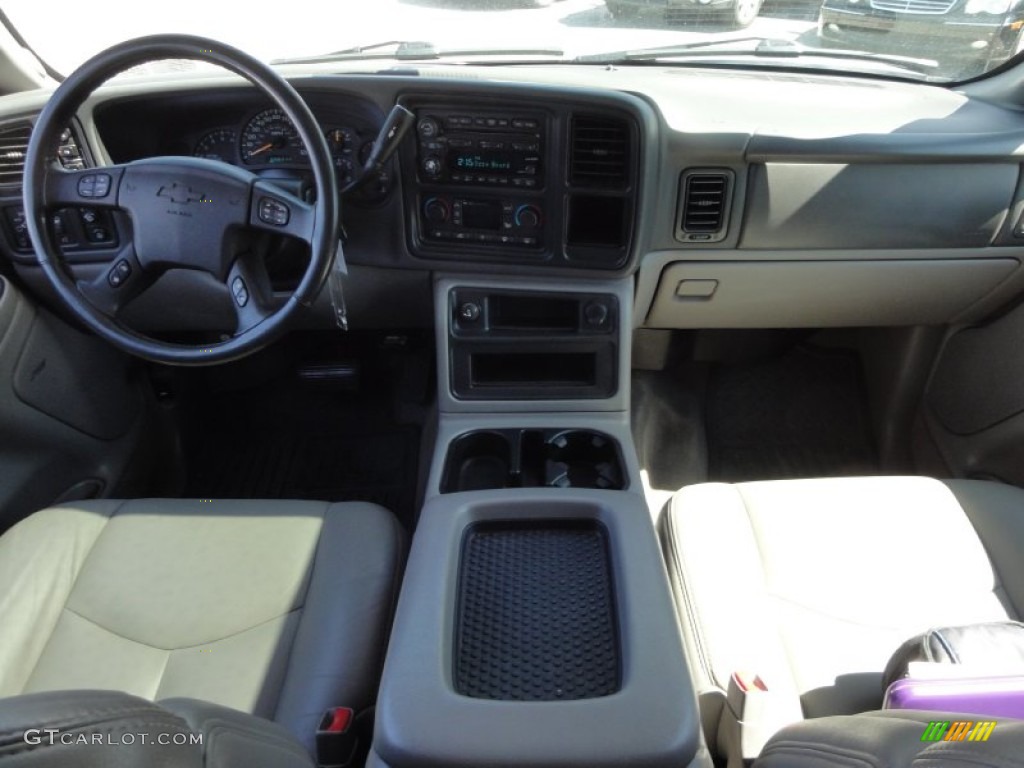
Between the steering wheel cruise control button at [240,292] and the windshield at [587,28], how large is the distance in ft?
2.35

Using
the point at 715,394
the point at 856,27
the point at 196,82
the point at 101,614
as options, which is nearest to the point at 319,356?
the point at 196,82

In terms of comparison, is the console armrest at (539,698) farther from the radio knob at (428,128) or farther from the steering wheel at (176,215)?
the radio knob at (428,128)

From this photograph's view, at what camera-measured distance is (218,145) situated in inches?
69.6

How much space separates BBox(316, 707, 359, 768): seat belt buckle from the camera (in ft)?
3.70

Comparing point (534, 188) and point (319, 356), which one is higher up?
point (534, 188)

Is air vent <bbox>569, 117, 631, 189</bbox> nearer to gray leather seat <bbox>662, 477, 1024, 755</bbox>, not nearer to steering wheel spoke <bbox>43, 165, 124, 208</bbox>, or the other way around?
gray leather seat <bbox>662, 477, 1024, 755</bbox>

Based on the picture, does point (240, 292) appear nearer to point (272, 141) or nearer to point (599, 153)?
point (272, 141)

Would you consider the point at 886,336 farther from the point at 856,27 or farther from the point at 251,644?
the point at 251,644

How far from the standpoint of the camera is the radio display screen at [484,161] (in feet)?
5.37

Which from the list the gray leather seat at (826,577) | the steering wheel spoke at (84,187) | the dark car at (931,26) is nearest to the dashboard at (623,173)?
the dark car at (931,26)

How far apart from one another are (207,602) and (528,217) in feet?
3.24

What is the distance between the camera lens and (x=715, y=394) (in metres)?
2.59

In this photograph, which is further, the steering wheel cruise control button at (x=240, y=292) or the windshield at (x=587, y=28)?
the windshield at (x=587, y=28)

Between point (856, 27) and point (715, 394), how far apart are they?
115 cm
